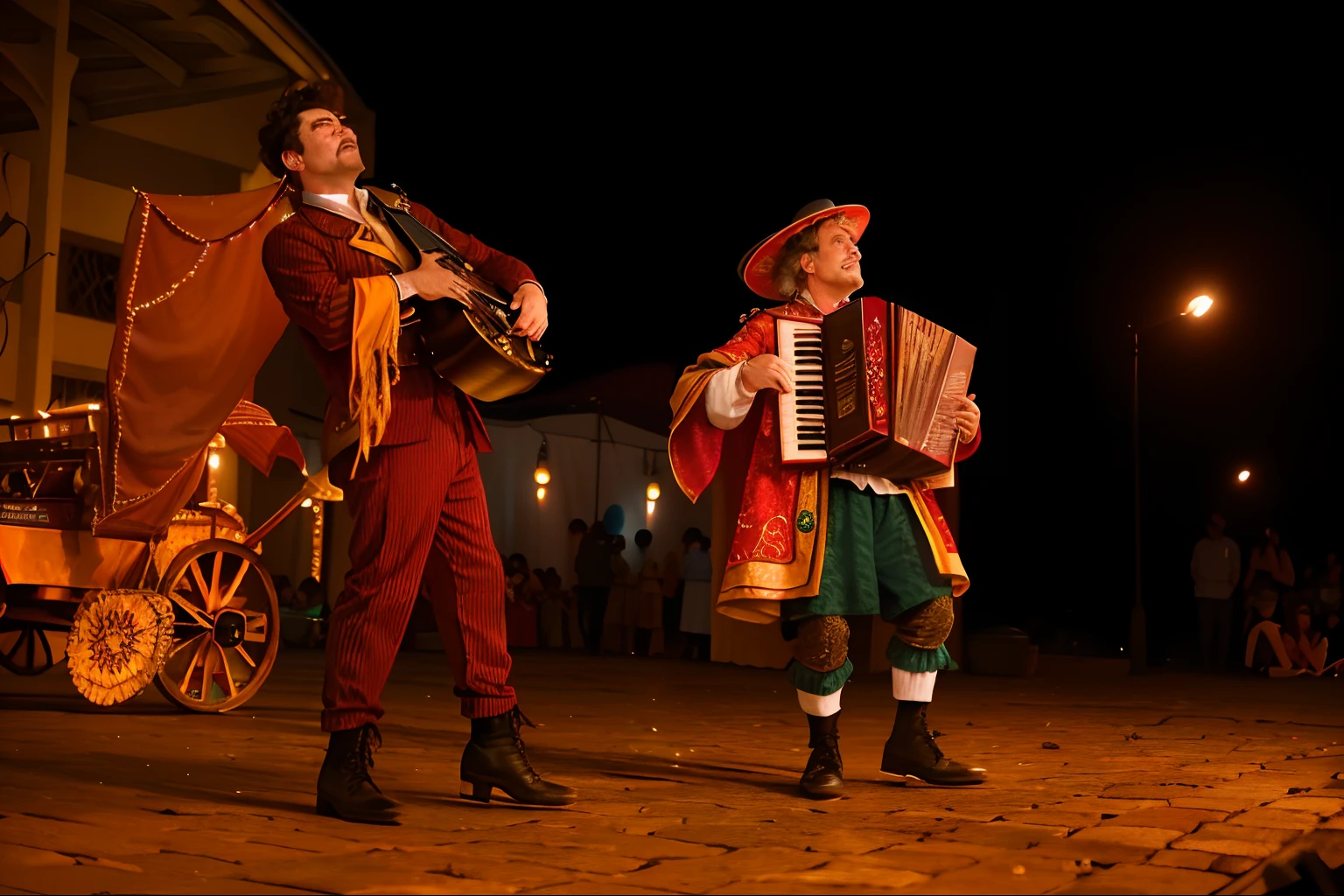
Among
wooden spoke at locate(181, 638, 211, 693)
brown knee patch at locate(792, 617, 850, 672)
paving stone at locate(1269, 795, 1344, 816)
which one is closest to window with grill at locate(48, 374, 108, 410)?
wooden spoke at locate(181, 638, 211, 693)

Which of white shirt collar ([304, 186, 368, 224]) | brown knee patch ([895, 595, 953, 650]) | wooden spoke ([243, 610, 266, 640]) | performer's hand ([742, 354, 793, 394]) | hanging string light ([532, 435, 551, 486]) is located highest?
hanging string light ([532, 435, 551, 486])

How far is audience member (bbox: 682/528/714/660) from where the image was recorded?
14445 millimetres

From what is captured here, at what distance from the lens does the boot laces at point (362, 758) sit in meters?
3.50

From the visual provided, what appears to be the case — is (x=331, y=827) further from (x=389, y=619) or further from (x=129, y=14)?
(x=129, y=14)

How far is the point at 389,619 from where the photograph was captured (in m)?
3.64

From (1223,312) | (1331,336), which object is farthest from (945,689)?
(1331,336)

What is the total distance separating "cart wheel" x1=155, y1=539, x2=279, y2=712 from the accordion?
3581 millimetres

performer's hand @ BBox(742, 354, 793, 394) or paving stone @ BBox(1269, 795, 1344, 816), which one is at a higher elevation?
performer's hand @ BBox(742, 354, 793, 394)

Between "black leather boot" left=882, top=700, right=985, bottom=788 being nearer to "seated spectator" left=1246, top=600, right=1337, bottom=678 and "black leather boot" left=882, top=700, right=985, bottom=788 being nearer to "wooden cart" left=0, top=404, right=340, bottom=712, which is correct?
"wooden cart" left=0, top=404, right=340, bottom=712

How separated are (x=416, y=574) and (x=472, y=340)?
25.5 inches

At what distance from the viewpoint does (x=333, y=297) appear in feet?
11.8

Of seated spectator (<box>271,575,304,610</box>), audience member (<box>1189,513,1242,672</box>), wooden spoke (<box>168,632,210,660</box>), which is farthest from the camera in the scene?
seated spectator (<box>271,575,304,610</box>)

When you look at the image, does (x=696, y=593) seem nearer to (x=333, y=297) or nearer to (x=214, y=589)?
(x=214, y=589)

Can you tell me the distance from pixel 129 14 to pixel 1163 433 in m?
24.3
